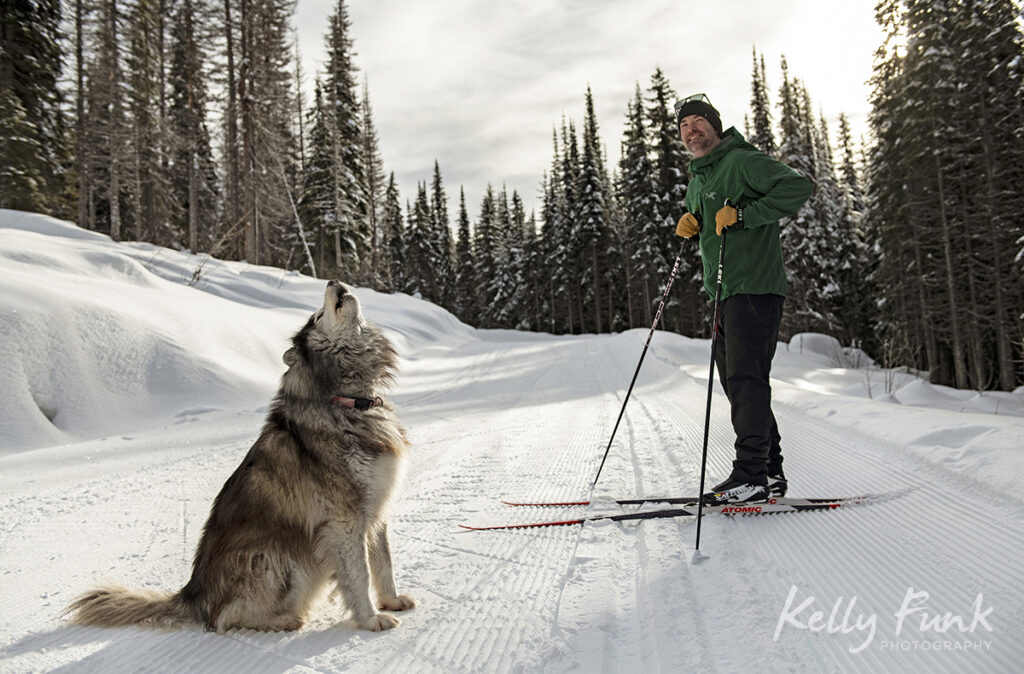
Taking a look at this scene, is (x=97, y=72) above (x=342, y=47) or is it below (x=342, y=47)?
below

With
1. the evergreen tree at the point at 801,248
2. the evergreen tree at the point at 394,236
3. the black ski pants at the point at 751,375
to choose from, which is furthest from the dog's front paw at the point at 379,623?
the evergreen tree at the point at 394,236

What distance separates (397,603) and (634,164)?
38.0 meters

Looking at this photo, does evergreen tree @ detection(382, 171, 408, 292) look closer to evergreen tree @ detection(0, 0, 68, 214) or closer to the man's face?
evergreen tree @ detection(0, 0, 68, 214)

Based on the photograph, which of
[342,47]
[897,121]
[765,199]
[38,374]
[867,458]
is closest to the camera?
[765,199]

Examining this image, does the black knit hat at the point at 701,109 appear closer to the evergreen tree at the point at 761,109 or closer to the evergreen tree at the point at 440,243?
the evergreen tree at the point at 761,109

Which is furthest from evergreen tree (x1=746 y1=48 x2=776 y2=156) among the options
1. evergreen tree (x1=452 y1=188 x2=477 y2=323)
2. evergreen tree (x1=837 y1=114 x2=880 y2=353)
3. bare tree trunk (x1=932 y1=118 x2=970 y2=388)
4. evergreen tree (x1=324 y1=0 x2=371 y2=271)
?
evergreen tree (x1=452 y1=188 x2=477 y2=323)

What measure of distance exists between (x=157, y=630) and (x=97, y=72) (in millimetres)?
28776

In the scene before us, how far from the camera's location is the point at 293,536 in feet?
7.67

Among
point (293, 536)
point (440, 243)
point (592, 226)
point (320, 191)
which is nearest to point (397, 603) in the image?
point (293, 536)

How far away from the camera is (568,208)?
45.5 meters

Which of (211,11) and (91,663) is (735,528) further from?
(211,11)

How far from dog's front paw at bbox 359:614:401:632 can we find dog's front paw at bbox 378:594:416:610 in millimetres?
156

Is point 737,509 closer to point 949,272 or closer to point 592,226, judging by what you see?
point 949,272

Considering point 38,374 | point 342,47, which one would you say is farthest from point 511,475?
point 342,47
